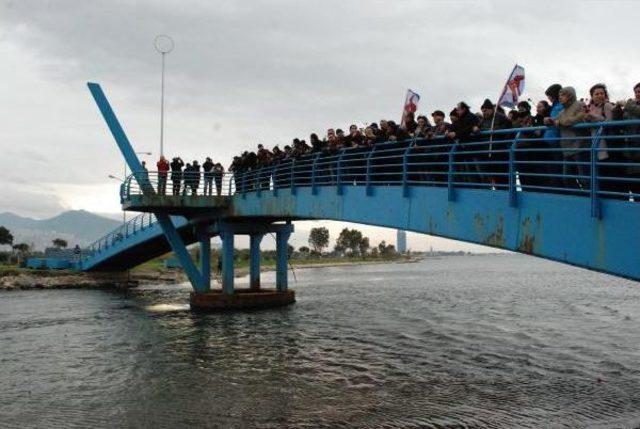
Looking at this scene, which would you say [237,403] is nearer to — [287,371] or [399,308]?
[287,371]

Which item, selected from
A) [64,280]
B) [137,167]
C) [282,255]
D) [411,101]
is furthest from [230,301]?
[64,280]

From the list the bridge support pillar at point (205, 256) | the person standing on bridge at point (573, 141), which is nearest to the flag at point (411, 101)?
the person standing on bridge at point (573, 141)

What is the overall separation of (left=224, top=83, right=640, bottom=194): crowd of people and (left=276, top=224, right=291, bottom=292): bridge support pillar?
17396 millimetres

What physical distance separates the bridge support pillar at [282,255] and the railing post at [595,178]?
89.3ft

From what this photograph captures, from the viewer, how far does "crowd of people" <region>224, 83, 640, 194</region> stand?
34.9 ft

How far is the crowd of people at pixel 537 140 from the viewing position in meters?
10.6

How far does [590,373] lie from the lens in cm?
1816

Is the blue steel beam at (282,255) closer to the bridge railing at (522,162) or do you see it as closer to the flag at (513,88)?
the bridge railing at (522,162)

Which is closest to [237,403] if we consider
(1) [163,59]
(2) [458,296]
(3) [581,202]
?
(3) [581,202]

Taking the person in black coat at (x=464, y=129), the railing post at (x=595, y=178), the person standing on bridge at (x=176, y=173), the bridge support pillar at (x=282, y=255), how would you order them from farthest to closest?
the bridge support pillar at (x=282, y=255) → the person standing on bridge at (x=176, y=173) → the person in black coat at (x=464, y=129) → the railing post at (x=595, y=178)

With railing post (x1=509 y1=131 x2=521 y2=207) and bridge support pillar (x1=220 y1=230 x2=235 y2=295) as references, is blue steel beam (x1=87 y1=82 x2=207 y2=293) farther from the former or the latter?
railing post (x1=509 y1=131 x2=521 y2=207)

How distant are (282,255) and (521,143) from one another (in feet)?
86.0

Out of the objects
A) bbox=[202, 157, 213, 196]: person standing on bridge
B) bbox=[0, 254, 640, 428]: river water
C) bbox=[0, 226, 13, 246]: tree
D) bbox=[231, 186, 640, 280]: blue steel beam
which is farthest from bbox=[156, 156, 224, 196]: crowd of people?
bbox=[0, 226, 13, 246]: tree

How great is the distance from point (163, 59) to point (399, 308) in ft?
70.4
